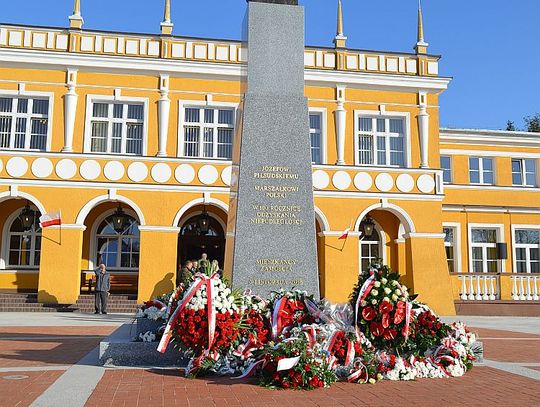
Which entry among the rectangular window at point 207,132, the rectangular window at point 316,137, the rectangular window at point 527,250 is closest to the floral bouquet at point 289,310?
the rectangular window at point 207,132

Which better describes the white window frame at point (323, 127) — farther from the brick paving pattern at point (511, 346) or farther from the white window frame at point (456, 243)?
the brick paving pattern at point (511, 346)

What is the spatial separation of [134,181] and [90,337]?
361 inches

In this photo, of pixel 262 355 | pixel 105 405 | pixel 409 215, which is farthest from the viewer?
pixel 409 215

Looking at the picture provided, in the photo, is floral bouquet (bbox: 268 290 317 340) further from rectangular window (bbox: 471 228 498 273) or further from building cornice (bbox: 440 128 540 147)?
building cornice (bbox: 440 128 540 147)

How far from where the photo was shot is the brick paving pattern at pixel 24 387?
4.87 m

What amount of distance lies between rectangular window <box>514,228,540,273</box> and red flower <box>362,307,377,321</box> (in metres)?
19.6

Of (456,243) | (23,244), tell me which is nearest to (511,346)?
(456,243)

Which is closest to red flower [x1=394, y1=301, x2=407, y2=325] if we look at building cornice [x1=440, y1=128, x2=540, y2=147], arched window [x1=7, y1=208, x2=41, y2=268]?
arched window [x1=7, y1=208, x2=41, y2=268]

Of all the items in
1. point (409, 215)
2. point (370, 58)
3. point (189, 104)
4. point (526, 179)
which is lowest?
point (409, 215)

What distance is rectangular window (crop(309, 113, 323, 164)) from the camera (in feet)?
66.7

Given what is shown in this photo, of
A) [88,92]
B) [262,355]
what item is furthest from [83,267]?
[262,355]

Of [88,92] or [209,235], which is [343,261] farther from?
[88,92]

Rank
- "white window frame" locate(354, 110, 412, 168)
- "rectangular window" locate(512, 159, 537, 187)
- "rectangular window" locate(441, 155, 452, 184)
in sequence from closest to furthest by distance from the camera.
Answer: "white window frame" locate(354, 110, 412, 168) → "rectangular window" locate(441, 155, 452, 184) → "rectangular window" locate(512, 159, 537, 187)

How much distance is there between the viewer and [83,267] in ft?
66.0
